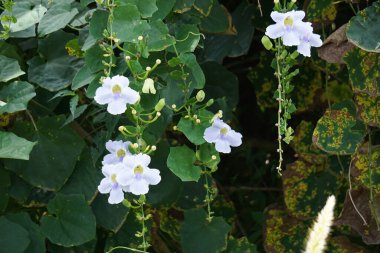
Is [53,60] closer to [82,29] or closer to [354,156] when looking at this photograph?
[82,29]

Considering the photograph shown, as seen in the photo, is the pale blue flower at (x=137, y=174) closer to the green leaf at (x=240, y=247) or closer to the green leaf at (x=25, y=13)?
the green leaf at (x=25, y=13)

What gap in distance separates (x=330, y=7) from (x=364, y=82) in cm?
25

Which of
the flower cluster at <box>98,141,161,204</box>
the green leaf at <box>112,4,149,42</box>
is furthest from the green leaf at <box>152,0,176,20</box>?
the flower cluster at <box>98,141,161,204</box>

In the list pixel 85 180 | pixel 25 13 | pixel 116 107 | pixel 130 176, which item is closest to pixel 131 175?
pixel 130 176

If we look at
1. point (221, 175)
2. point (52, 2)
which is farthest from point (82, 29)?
point (221, 175)

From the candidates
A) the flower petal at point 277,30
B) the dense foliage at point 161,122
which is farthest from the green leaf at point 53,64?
the flower petal at point 277,30

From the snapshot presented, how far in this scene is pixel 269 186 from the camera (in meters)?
2.30

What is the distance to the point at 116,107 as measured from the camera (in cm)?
111

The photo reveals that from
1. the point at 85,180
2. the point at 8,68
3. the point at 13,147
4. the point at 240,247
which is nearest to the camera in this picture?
the point at 13,147

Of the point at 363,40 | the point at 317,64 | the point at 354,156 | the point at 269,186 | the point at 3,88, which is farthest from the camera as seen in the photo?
the point at 269,186

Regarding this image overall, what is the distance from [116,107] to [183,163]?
245 millimetres

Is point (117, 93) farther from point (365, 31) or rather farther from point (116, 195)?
point (365, 31)

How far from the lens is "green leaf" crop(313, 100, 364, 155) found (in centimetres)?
143

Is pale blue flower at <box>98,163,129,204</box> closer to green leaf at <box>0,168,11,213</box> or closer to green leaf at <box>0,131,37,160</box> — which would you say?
green leaf at <box>0,131,37,160</box>
